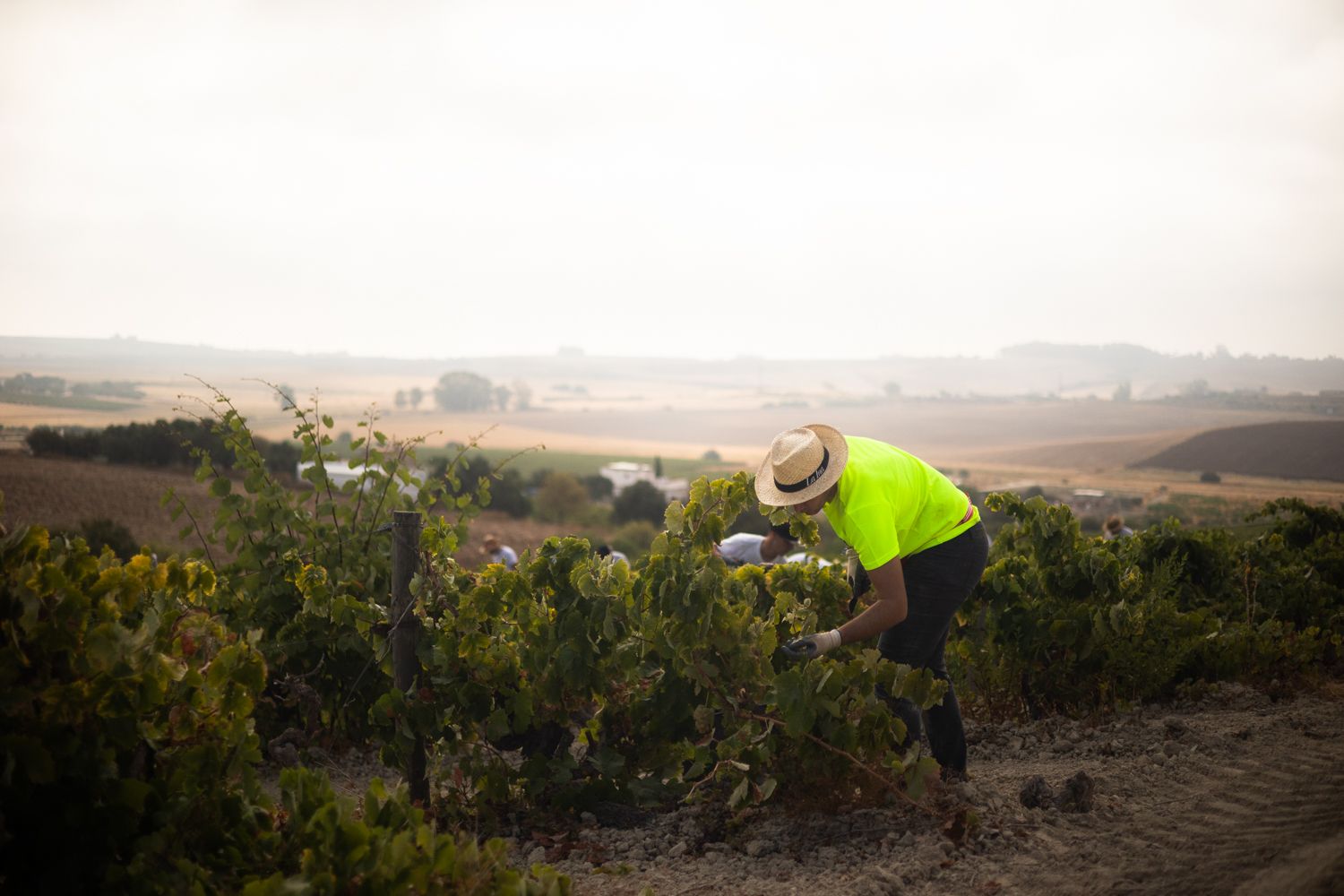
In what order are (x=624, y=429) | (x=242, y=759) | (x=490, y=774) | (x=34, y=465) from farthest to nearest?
(x=624, y=429) → (x=34, y=465) → (x=490, y=774) → (x=242, y=759)

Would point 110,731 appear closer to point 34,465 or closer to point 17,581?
point 17,581

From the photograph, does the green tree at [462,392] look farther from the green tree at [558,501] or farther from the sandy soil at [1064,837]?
the sandy soil at [1064,837]

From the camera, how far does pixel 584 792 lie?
14.9 ft

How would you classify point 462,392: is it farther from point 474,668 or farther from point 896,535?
point 896,535

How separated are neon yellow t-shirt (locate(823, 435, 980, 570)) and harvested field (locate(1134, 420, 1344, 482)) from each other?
50.0ft

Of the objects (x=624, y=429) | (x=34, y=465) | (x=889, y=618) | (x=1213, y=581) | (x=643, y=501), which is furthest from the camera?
(x=624, y=429)

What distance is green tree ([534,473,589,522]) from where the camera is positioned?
5716 cm

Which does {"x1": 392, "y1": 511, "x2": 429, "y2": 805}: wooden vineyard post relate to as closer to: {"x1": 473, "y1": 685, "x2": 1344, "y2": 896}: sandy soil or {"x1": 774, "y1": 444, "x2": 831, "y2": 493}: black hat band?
{"x1": 473, "y1": 685, "x2": 1344, "y2": 896}: sandy soil

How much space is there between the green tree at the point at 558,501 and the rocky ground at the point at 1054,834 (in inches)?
2079

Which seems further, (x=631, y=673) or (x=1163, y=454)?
(x=1163, y=454)

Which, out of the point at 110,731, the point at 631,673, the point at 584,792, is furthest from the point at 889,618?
the point at 110,731

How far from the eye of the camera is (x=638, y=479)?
6088cm

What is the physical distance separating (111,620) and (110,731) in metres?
0.30

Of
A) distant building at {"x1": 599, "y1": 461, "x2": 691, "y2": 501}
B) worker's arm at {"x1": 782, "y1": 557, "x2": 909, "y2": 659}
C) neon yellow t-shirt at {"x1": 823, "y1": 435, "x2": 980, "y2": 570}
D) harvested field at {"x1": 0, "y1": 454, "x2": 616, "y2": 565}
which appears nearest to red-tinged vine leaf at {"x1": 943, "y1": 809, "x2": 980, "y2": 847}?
worker's arm at {"x1": 782, "y1": 557, "x2": 909, "y2": 659}
